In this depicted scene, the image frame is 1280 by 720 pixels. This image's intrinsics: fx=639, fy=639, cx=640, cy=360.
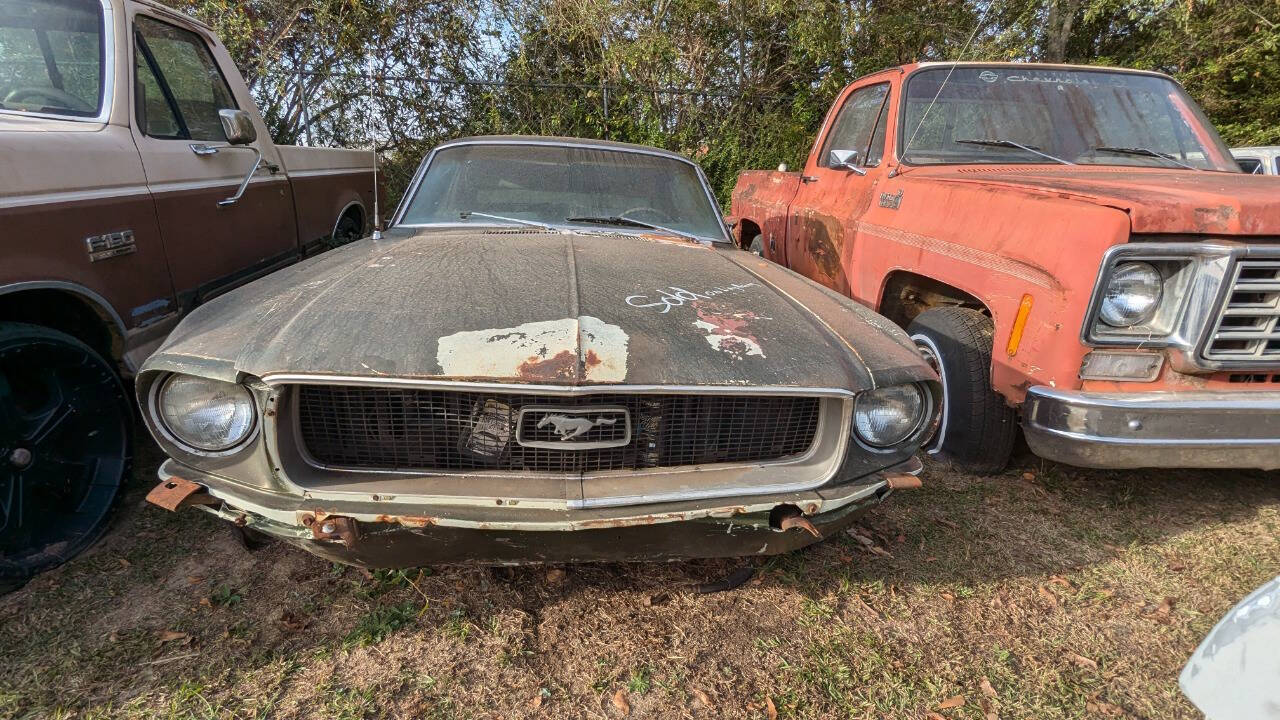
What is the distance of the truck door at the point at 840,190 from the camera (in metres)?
3.94

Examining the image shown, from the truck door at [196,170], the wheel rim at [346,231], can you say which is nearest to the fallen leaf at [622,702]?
the truck door at [196,170]

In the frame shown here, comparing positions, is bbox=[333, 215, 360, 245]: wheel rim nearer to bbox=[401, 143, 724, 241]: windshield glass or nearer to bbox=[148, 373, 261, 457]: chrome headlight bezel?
bbox=[401, 143, 724, 241]: windshield glass

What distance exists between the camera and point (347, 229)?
5.39 m

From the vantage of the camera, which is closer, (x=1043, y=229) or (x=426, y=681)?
(x=426, y=681)

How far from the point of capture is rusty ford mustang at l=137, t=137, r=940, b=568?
1.74m

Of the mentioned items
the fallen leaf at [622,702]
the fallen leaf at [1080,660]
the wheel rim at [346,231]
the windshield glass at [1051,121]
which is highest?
the windshield glass at [1051,121]

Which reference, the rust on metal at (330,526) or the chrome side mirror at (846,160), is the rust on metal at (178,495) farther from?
the chrome side mirror at (846,160)

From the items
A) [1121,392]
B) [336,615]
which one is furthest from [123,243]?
[1121,392]

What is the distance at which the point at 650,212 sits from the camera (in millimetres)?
3305

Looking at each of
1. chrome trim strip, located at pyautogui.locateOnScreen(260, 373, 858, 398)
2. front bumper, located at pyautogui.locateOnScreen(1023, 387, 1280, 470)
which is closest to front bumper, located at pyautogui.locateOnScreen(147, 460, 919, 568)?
chrome trim strip, located at pyautogui.locateOnScreen(260, 373, 858, 398)

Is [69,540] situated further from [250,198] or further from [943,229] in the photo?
[943,229]

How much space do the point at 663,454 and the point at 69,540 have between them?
7.55ft

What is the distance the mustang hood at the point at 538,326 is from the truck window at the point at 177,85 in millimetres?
1360

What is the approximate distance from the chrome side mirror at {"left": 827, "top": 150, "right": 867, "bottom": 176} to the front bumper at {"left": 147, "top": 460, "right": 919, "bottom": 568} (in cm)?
244
